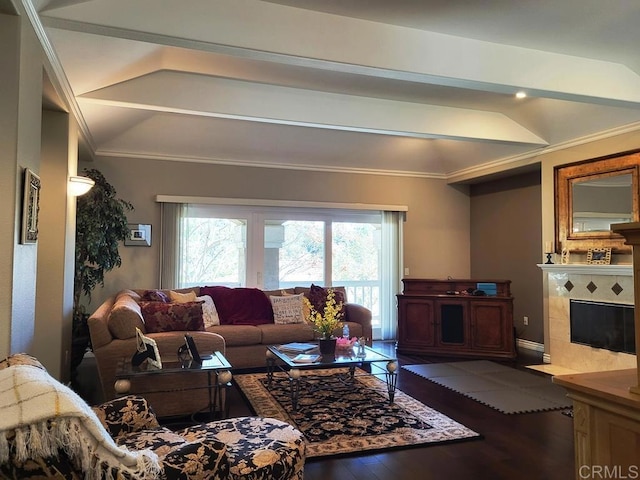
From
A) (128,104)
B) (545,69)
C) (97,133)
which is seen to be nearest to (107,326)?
(128,104)

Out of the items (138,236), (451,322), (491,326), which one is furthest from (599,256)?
(138,236)

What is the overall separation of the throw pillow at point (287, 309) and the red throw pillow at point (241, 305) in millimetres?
120

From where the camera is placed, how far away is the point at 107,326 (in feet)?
12.1

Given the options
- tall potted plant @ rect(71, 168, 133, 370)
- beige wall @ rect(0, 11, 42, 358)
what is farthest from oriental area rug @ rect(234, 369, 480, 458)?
beige wall @ rect(0, 11, 42, 358)

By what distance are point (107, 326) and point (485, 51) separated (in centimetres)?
356

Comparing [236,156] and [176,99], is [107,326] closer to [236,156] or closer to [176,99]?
[176,99]

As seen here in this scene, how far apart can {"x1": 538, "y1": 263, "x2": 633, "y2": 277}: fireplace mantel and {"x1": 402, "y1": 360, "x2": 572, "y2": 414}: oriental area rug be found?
1.22 meters

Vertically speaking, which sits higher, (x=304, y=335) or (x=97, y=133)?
(x=97, y=133)

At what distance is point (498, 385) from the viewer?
A: 178 inches

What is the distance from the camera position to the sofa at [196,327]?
141 inches

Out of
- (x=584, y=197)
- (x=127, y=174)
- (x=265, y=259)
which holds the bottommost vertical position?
(x=265, y=259)

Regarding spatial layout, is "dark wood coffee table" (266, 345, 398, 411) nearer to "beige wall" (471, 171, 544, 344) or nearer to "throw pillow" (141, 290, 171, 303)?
"throw pillow" (141, 290, 171, 303)

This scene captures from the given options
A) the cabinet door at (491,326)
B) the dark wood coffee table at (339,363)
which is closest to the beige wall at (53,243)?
the dark wood coffee table at (339,363)

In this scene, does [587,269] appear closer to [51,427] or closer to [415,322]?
[415,322]
